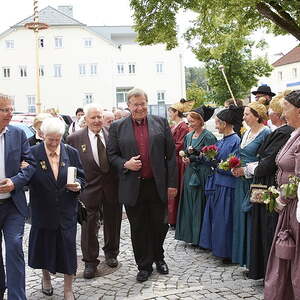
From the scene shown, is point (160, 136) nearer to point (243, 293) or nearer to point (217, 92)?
point (243, 293)

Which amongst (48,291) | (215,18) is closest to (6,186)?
(48,291)

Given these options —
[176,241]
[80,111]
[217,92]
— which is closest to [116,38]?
[217,92]

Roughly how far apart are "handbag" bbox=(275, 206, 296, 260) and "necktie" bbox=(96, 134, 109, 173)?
2391 millimetres

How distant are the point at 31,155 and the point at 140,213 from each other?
59.6 inches

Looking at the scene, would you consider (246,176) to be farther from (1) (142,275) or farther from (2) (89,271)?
(2) (89,271)

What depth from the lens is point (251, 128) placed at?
559cm

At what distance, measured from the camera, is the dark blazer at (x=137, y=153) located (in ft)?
18.1

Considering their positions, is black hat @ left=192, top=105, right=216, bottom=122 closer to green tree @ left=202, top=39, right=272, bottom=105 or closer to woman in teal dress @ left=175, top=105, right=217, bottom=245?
woman in teal dress @ left=175, top=105, right=217, bottom=245

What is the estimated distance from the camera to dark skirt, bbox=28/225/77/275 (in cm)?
488

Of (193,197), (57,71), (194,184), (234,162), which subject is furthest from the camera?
(57,71)

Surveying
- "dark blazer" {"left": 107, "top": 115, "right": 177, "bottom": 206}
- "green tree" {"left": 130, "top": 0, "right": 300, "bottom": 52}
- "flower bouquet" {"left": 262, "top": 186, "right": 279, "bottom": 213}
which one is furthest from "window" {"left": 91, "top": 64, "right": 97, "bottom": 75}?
"flower bouquet" {"left": 262, "top": 186, "right": 279, "bottom": 213}

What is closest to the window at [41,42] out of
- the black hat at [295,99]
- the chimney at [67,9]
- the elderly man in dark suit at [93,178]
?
the chimney at [67,9]

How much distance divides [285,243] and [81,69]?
48.6m

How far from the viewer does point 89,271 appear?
5727 millimetres
